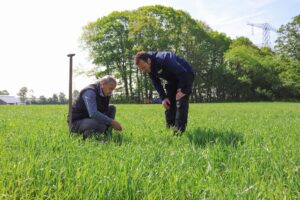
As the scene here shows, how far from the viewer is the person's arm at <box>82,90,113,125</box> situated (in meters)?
5.32

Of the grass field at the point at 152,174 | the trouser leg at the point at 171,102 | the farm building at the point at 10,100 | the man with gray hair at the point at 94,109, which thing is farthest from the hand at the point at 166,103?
the farm building at the point at 10,100

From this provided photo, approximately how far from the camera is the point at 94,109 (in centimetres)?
540

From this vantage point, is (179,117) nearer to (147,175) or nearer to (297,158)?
(297,158)

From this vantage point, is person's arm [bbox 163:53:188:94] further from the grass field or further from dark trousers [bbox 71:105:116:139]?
the grass field

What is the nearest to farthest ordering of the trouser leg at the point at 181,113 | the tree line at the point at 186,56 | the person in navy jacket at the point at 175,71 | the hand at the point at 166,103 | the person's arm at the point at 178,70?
the person in navy jacket at the point at 175,71 → the person's arm at the point at 178,70 → the trouser leg at the point at 181,113 → the hand at the point at 166,103 → the tree line at the point at 186,56

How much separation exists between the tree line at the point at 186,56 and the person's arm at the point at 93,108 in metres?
50.8

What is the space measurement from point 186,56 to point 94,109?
56010mm

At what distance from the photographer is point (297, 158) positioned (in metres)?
3.82

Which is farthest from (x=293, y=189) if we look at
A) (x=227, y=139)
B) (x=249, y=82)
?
(x=249, y=82)

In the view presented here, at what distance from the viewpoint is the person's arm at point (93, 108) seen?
5.32 metres

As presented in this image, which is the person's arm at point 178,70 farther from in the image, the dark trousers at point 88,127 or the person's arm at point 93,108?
the dark trousers at point 88,127

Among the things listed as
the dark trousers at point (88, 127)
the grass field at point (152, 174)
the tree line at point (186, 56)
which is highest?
the tree line at point (186, 56)

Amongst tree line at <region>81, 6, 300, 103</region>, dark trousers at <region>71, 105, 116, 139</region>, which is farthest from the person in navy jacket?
tree line at <region>81, 6, 300, 103</region>

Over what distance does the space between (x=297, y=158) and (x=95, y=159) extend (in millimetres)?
2338
